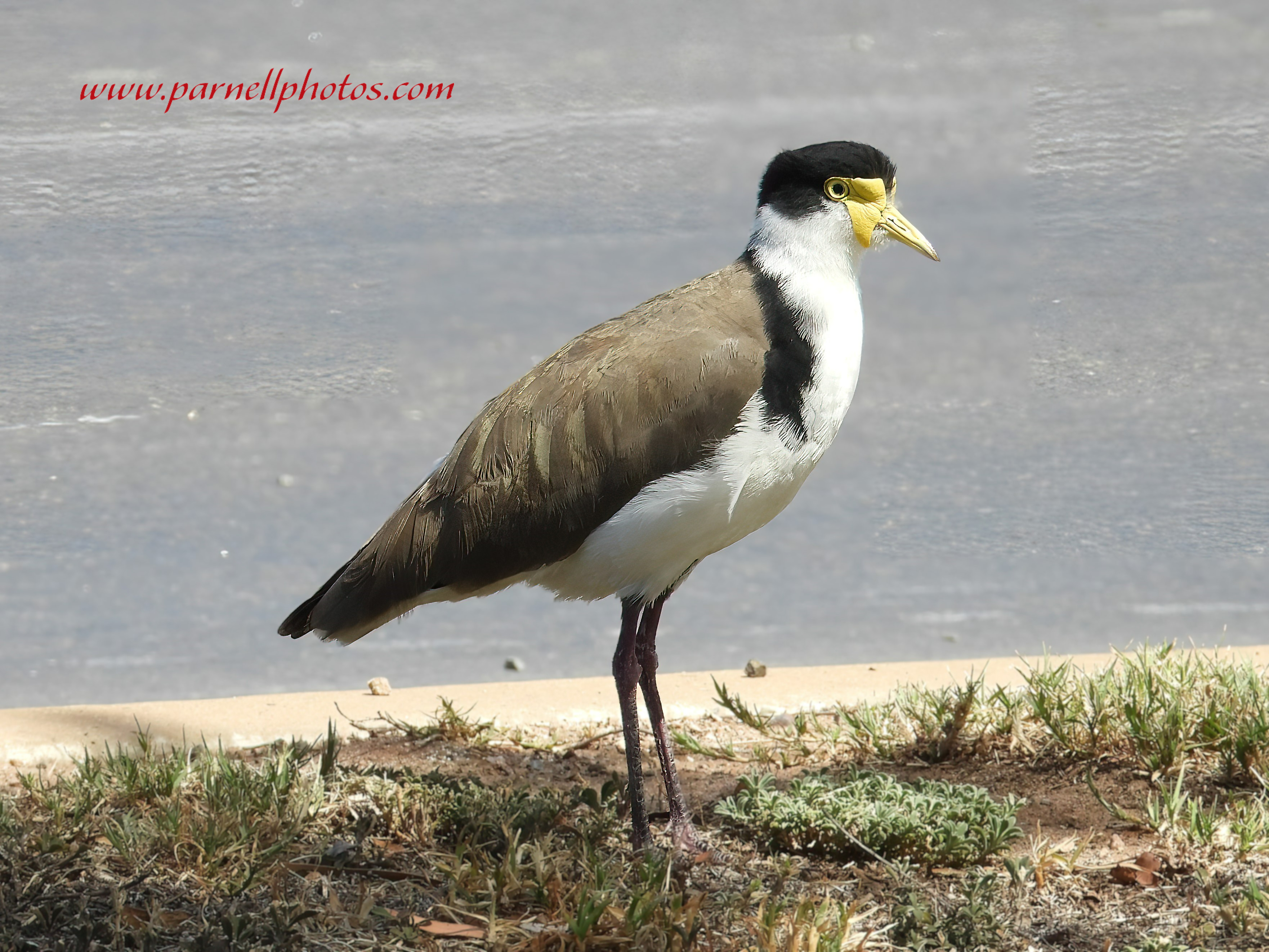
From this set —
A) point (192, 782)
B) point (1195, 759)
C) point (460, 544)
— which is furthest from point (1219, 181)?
point (192, 782)

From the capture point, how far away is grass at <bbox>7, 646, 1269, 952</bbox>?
9.86 ft

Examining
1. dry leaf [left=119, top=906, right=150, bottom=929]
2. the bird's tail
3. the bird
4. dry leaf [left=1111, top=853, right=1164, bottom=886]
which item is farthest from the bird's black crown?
dry leaf [left=119, top=906, right=150, bottom=929]

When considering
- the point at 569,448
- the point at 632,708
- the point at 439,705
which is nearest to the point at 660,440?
the point at 569,448

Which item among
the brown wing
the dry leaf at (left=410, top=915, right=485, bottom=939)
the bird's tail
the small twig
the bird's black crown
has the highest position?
the bird's black crown

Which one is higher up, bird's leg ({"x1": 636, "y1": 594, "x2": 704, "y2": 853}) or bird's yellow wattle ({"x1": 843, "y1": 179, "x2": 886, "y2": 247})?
bird's yellow wattle ({"x1": 843, "y1": 179, "x2": 886, "y2": 247})

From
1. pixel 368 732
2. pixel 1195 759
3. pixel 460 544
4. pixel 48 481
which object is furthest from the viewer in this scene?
pixel 48 481

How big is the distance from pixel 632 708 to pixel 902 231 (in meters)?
1.37

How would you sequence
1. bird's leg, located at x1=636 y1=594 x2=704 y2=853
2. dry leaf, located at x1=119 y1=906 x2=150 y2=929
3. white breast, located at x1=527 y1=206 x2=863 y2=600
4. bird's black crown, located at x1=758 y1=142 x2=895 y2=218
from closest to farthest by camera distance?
dry leaf, located at x1=119 y1=906 x2=150 y2=929
white breast, located at x1=527 y1=206 x2=863 y2=600
bird's black crown, located at x1=758 y1=142 x2=895 y2=218
bird's leg, located at x1=636 y1=594 x2=704 y2=853

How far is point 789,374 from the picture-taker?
3.38m

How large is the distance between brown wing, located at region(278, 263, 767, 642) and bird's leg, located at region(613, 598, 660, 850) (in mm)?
266

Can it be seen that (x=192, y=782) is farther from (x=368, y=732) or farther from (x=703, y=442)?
(x=703, y=442)

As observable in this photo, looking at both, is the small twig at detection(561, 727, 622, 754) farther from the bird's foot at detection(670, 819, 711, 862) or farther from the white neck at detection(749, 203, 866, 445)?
the white neck at detection(749, 203, 866, 445)

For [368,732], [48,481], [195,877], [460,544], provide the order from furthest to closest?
[48,481], [368,732], [460,544], [195,877]

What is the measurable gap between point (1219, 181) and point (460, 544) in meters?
6.40
